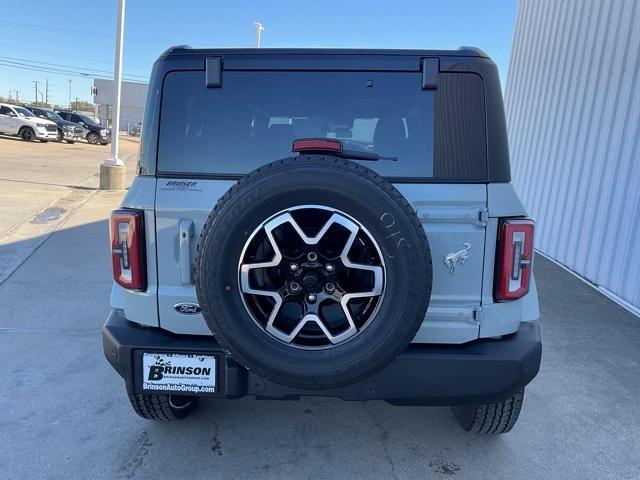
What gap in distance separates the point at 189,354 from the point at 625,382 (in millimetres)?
3228

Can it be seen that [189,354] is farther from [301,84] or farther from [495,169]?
[495,169]

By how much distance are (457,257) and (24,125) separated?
99.6ft

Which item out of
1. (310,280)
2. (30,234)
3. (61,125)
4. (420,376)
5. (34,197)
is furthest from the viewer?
(61,125)

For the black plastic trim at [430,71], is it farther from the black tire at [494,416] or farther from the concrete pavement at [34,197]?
→ the concrete pavement at [34,197]

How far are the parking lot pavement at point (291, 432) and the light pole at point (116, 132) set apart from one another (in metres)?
8.65

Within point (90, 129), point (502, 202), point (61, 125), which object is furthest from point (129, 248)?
point (90, 129)

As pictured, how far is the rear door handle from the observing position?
225 centimetres

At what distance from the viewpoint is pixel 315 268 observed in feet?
6.74

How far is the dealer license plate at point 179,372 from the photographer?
2.23m

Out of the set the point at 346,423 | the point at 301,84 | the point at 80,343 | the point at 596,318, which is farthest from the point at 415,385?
the point at 596,318

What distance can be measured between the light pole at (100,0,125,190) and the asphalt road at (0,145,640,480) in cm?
866

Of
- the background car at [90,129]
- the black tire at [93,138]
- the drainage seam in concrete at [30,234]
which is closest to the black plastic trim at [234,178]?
the drainage seam in concrete at [30,234]

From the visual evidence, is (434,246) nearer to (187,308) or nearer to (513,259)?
(513,259)

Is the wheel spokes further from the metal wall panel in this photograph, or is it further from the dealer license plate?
the metal wall panel
